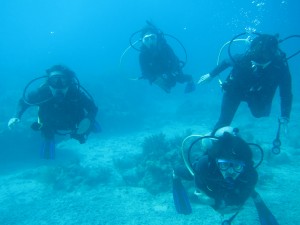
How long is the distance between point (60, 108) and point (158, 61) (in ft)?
12.8

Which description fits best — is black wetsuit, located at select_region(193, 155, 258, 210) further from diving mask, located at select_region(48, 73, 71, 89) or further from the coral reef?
the coral reef

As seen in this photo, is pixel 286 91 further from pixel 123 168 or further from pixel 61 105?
pixel 123 168

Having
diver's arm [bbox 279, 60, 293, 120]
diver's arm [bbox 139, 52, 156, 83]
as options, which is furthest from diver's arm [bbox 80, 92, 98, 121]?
diver's arm [bbox 279, 60, 293, 120]

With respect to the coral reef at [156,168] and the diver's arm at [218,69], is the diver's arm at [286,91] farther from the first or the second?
the coral reef at [156,168]

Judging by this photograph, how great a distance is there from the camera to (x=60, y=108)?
6.10 metres

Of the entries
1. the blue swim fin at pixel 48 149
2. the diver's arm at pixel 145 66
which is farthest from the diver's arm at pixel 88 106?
the diver's arm at pixel 145 66

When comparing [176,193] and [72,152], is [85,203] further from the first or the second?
[72,152]

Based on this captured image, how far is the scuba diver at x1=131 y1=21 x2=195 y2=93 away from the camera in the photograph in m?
8.80

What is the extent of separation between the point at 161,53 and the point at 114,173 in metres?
6.10

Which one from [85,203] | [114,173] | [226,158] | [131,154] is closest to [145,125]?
[131,154]

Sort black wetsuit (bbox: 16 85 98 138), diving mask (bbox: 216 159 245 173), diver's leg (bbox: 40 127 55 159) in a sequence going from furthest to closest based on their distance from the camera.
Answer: diver's leg (bbox: 40 127 55 159) < black wetsuit (bbox: 16 85 98 138) < diving mask (bbox: 216 159 245 173)

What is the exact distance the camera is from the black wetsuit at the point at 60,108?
6066 millimetres

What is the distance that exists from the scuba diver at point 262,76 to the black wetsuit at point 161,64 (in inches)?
101

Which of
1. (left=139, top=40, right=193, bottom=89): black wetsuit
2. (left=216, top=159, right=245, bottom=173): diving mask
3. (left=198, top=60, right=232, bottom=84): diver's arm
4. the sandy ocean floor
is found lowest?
the sandy ocean floor
